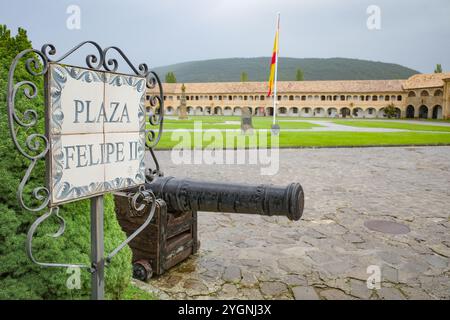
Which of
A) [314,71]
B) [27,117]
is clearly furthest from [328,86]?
[314,71]

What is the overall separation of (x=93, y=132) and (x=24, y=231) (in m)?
0.93

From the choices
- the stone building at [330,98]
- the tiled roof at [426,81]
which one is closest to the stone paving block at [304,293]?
the stone building at [330,98]

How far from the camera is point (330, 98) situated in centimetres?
6638

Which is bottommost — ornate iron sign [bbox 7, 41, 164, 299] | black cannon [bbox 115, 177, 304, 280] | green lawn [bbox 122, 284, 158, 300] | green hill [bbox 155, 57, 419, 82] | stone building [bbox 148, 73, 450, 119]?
green lawn [bbox 122, 284, 158, 300]

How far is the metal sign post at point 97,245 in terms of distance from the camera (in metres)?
1.91

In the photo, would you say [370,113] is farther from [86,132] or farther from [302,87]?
[86,132]

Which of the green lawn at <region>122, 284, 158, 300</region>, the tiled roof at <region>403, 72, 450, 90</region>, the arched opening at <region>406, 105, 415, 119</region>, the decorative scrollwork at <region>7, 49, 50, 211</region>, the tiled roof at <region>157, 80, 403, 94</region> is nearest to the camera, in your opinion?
the decorative scrollwork at <region>7, 49, 50, 211</region>

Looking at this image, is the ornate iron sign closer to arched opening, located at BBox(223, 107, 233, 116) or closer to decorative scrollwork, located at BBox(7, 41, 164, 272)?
decorative scrollwork, located at BBox(7, 41, 164, 272)

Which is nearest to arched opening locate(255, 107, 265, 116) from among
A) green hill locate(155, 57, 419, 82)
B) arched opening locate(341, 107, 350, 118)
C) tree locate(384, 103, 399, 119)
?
arched opening locate(341, 107, 350, 118)

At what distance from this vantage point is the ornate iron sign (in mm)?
1553

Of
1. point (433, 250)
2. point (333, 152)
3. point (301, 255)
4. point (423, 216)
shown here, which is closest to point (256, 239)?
point (301, 255)

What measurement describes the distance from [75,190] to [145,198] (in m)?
0.55

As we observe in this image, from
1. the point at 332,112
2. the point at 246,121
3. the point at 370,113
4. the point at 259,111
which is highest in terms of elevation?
the point at 259,111

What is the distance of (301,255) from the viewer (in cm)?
448
